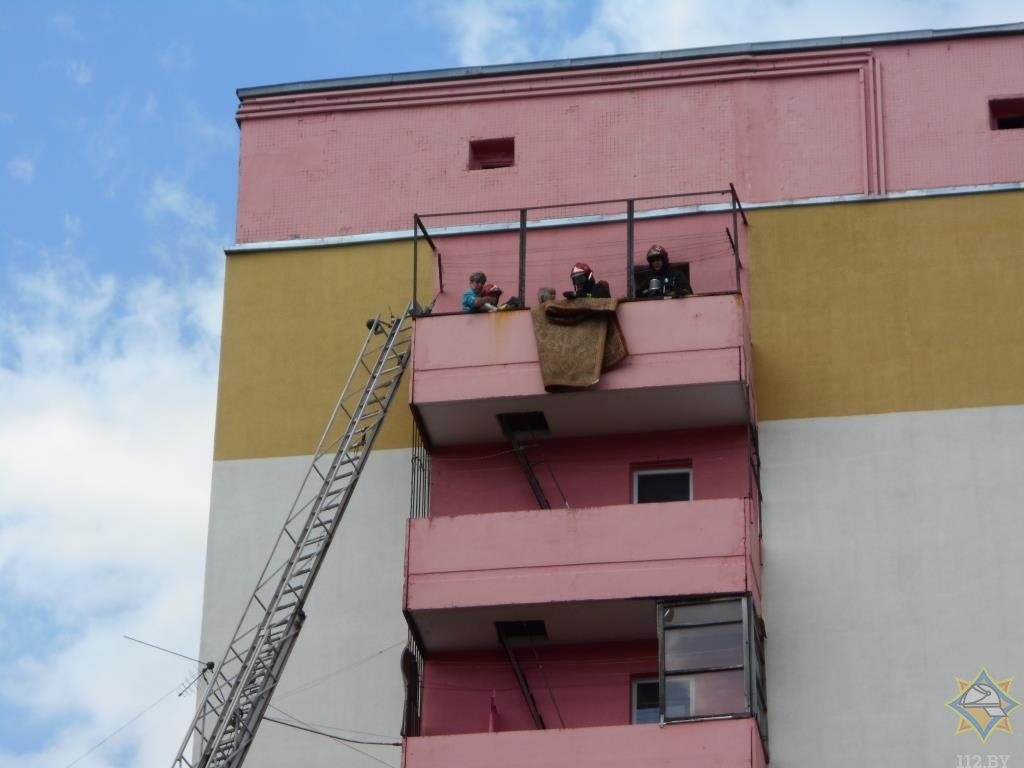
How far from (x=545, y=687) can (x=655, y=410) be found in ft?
14.5

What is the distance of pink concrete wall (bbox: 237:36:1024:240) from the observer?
128 ft

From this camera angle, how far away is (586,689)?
Answer: 1406 inches

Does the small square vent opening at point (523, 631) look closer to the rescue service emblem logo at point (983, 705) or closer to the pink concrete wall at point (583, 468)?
the pink concrete wall at point (583, 468)

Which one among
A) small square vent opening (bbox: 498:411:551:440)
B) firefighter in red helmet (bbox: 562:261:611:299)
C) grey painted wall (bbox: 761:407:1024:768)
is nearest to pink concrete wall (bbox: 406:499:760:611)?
grey painted wall (bbox: 761:407:1024:768)

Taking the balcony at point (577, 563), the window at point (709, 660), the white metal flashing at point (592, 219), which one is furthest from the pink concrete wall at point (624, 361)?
the window at point (709, 660)

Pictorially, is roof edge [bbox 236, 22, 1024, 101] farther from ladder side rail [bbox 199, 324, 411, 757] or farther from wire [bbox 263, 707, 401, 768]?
wire [bbox 263, 707, 401, 768]

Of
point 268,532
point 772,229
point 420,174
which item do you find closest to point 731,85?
point 772,229

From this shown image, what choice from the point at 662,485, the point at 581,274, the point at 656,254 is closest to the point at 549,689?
the point at 662,485

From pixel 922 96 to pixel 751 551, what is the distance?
8.74 m

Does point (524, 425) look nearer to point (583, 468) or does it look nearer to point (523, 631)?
point (583, 468)

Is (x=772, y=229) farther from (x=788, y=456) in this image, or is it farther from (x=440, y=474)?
(x=440, y=474)

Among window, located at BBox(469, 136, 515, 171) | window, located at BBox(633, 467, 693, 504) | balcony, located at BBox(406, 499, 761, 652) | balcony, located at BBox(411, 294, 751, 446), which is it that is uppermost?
window, located at BBox(469, 136, 515, 171)

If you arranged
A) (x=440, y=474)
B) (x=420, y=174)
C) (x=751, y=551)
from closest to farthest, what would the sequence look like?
(x=751, y=551)
(x=440, y=474)
(x=420, y=174)

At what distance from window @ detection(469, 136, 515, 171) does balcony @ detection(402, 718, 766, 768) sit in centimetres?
1054
